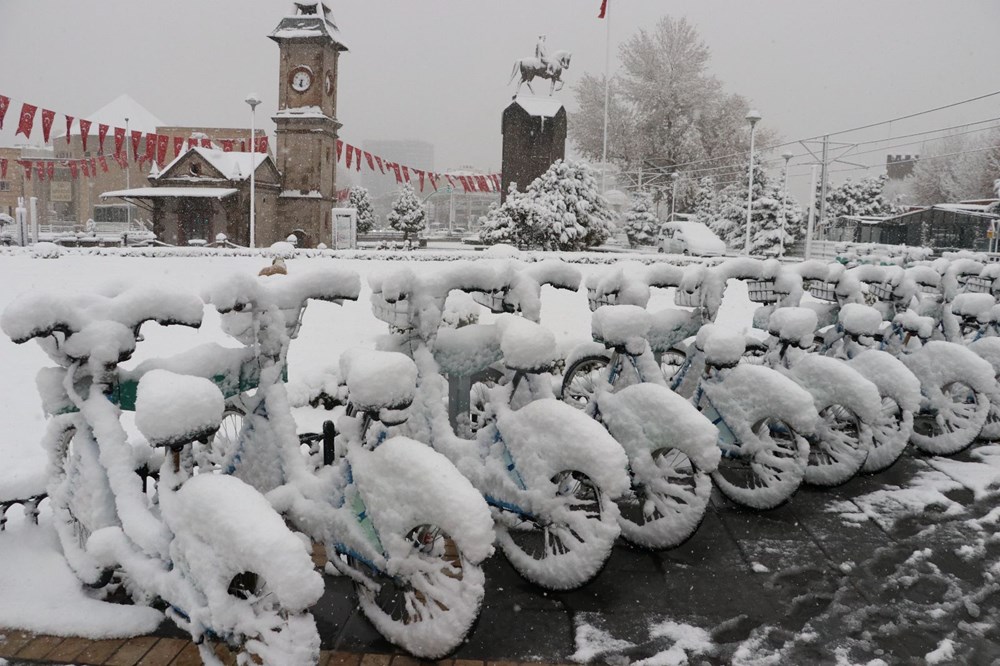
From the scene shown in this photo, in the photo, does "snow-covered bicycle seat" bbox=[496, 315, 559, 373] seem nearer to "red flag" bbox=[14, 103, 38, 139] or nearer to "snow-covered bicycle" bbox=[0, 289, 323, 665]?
"snow-covered bicycle" bbox=[0, 289, 323, 665]

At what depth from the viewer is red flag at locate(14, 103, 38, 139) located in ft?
82.1

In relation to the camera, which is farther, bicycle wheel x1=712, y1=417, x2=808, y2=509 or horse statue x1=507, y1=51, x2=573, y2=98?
horse statue x1=507, y1=51, x2=573, y2=98

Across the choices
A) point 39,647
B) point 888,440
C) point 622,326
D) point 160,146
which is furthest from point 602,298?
point 160,146

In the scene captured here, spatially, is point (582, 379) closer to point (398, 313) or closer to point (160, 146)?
point (398, 313)

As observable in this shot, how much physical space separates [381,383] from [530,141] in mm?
30770

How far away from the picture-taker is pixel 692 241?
28.0m

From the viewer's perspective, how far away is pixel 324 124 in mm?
35906

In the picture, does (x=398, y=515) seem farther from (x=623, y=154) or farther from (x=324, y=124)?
(x=623, y=154)

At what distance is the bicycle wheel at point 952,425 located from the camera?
5348 millimetres

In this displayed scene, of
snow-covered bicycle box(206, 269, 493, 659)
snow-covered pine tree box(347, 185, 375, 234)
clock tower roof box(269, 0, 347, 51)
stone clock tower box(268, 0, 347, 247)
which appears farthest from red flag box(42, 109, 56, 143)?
snow-covered bicycle box(206, 269, 493, 659)

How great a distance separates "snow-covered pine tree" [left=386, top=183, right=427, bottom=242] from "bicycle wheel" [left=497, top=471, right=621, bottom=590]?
40957 mm

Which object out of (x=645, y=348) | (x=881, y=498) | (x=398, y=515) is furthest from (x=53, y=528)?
(x=881, y=498)

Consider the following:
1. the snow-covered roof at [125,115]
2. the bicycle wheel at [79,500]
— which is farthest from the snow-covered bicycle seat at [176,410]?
the snow-covered roof at [125,115]

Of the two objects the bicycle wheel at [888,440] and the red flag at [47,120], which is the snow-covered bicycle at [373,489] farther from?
the red flag at [47,120]
